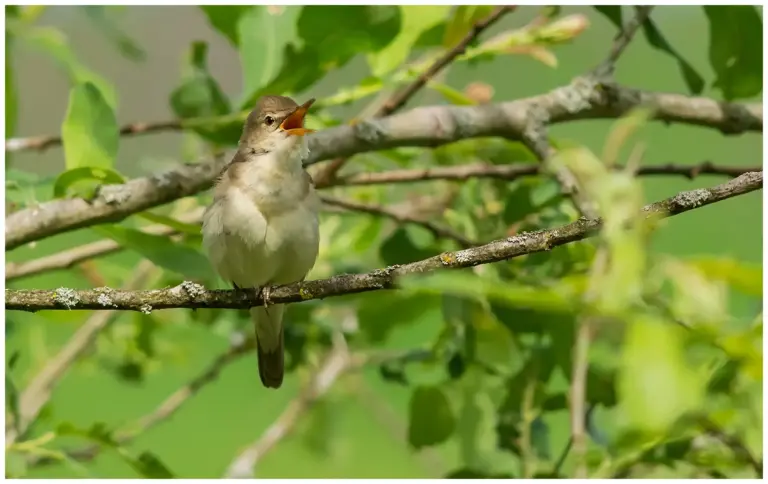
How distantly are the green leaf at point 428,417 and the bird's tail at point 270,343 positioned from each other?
0.48 metres

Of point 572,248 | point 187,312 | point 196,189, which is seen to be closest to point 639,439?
point 572,248

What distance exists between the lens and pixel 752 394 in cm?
97

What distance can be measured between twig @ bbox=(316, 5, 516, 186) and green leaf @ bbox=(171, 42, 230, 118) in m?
0.27

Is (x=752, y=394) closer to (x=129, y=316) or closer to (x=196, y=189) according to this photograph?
(x=196, y=189)

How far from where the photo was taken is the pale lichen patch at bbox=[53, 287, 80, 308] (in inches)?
54.7

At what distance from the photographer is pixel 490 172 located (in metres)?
2.03

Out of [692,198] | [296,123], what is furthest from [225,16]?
[692,198]

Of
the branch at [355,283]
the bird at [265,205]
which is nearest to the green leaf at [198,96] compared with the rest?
the bird at [265,205]

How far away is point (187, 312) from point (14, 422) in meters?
0.55

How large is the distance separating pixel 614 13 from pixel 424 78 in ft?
1.42

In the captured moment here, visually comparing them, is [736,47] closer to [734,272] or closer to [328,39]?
[328,39]

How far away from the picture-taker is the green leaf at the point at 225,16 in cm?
191

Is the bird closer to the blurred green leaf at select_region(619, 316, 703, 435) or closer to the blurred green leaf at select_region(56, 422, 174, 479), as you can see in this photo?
the blurred green leaf at select_region(56, 422, 174, 479)

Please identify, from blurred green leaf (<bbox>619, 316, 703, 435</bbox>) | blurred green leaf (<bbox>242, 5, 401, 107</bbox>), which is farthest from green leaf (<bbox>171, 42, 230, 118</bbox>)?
blurred green leaf (<bbox>619, 316, 703, 435</bbox>)
